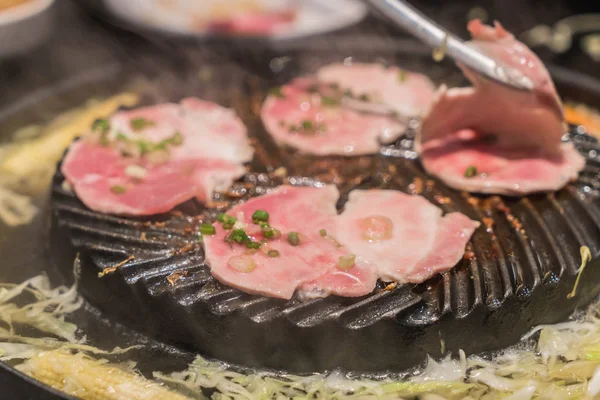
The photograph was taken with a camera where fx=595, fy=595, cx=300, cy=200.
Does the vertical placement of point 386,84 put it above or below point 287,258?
above

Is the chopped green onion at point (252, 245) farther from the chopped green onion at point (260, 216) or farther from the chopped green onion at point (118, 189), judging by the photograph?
the chopped green onion at point (118, 189)

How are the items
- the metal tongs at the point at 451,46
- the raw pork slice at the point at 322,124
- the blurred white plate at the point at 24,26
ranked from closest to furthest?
the metal tongs at the point at 451,46 → the raw pork slice at the point at 322,124 → the blurred white plate at the point at 24,26

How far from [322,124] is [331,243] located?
4.01 feet

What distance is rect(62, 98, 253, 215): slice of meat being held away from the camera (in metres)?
3.09

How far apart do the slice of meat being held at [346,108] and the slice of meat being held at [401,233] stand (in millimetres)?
606

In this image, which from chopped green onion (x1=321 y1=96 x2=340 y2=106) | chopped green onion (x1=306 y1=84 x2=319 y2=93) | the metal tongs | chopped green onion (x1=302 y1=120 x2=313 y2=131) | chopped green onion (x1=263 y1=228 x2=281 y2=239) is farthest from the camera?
chopped green onion (x1=306 y1=84 x2=319 y2=93)

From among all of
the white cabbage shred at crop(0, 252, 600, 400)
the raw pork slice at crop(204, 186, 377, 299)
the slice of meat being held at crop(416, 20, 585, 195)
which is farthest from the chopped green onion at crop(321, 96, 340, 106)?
the white cabbage shred at crop(0, 252, 600, 400)

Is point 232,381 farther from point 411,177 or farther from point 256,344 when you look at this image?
point 411,177

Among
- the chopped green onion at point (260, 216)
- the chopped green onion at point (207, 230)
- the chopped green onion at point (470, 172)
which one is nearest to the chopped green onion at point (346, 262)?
the chopped green onion at point (260, 216)

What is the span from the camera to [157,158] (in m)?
3.35

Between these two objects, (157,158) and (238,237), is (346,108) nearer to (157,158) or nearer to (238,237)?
(157,158)

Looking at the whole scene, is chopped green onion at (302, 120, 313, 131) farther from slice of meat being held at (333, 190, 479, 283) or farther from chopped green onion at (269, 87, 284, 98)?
slice of meat being held at (333, 190, 479, 283)

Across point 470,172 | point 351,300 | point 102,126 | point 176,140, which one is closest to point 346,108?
point 470,172

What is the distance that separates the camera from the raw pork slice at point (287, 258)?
8.38 feet
